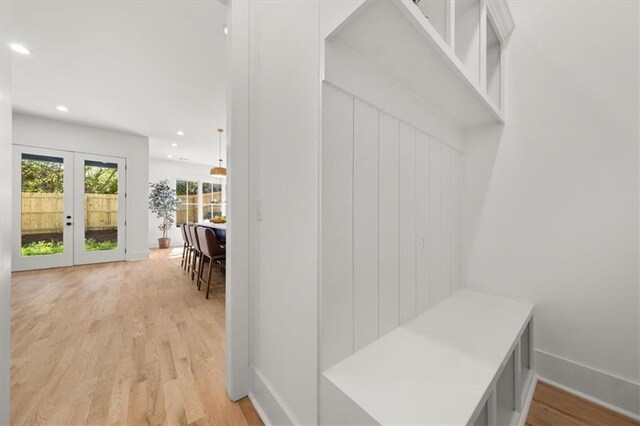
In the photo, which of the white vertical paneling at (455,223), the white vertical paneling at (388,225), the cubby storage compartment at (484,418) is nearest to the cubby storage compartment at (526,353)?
the white vertical paneling at (455,223)

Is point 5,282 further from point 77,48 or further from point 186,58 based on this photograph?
point 77,48

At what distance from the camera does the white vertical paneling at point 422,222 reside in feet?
5.01

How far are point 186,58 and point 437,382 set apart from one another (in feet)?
12.1

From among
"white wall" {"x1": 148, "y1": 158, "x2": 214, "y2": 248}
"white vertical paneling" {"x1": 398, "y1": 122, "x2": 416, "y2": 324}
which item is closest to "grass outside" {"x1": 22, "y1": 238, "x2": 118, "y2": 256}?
"white wall" {"x1": 148, "y1": 158, "x2": 214, "y2": 248}

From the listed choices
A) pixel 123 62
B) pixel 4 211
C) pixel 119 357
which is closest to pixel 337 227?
pixel 4 211

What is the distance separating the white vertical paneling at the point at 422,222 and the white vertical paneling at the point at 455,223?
0.47 m

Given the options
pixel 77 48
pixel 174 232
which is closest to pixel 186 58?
pixel 77 48

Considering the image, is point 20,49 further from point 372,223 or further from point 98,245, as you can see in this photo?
point 372,223

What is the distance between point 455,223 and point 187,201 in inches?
333

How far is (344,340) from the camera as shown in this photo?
41.8 inches

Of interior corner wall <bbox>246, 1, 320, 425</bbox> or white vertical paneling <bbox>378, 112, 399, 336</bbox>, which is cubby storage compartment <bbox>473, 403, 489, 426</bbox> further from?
interior corner wall <bbox>246, 1, 320, 425</bbox>

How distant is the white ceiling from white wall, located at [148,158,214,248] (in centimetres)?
293

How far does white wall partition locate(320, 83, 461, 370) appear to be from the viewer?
1.00 m

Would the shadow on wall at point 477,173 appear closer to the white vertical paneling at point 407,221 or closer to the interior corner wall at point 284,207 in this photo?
the white vertical paneling at point 407,221
